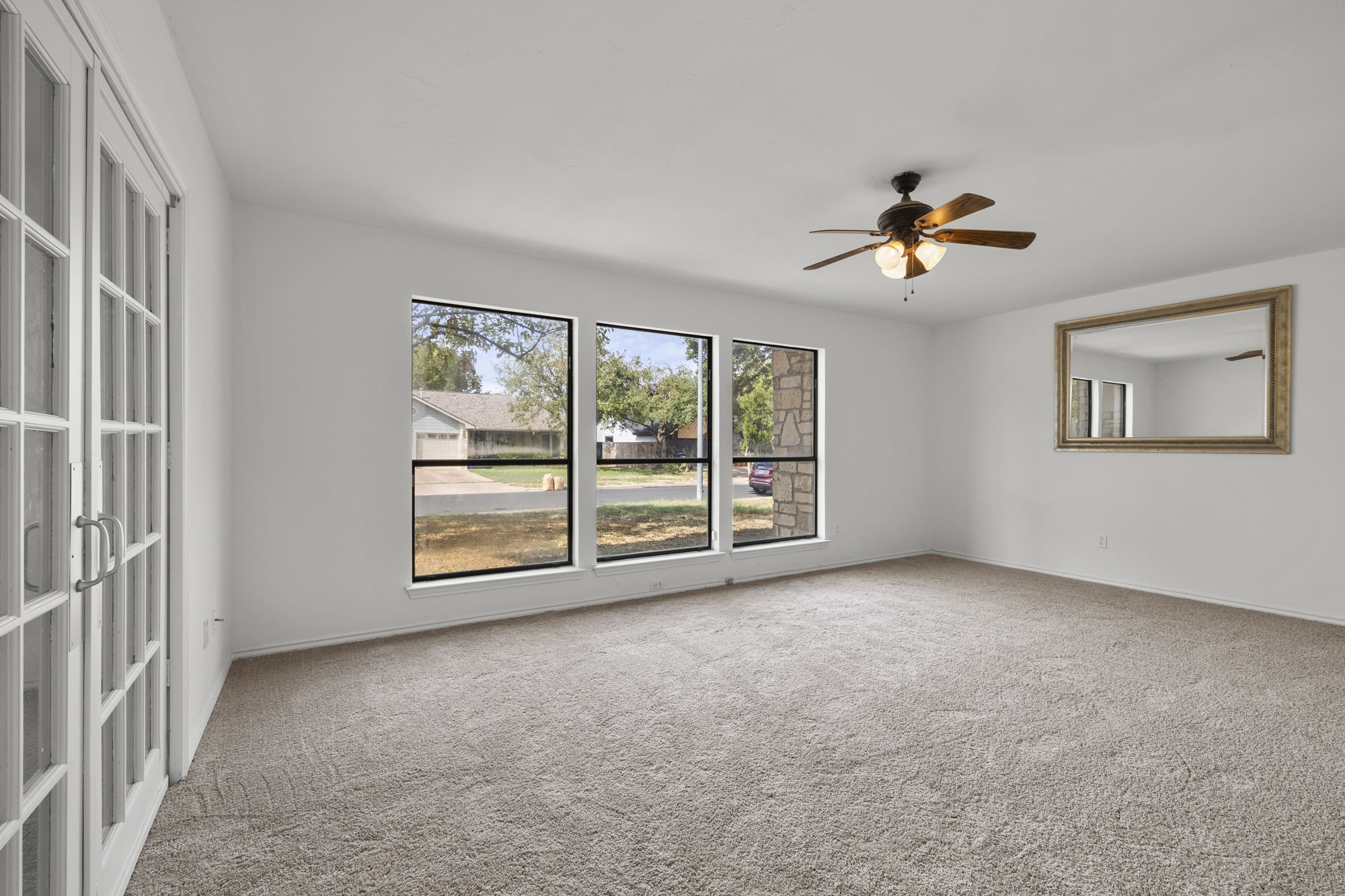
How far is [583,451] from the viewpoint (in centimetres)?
445

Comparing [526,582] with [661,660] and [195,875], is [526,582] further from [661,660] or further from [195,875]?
[195,875]

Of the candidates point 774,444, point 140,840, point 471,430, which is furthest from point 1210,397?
point 140,840

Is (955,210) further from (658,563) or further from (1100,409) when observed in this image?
(1100,409)

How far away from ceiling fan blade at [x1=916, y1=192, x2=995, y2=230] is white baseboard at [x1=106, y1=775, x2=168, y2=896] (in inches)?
135

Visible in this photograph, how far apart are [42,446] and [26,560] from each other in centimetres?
23

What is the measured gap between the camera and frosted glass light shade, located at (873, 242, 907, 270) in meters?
2.96

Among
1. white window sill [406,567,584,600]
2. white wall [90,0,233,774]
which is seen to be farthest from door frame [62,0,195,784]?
white window sill [406,567,584,600]

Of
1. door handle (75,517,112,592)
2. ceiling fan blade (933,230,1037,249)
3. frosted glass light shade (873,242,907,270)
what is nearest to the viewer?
door handle (75,517,112,592)

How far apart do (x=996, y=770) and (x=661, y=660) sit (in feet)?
5.52

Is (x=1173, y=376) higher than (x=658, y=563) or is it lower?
higher

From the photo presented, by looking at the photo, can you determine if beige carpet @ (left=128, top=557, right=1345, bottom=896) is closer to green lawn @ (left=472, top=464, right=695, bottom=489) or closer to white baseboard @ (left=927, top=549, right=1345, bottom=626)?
white baseboard @ (left=927, top=549, right=1345, bottom=626)

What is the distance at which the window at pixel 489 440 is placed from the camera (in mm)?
3979

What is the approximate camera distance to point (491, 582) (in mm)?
4098

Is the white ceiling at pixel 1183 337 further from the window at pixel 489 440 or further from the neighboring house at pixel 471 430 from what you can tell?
the neighboring house at pixel 471 430
